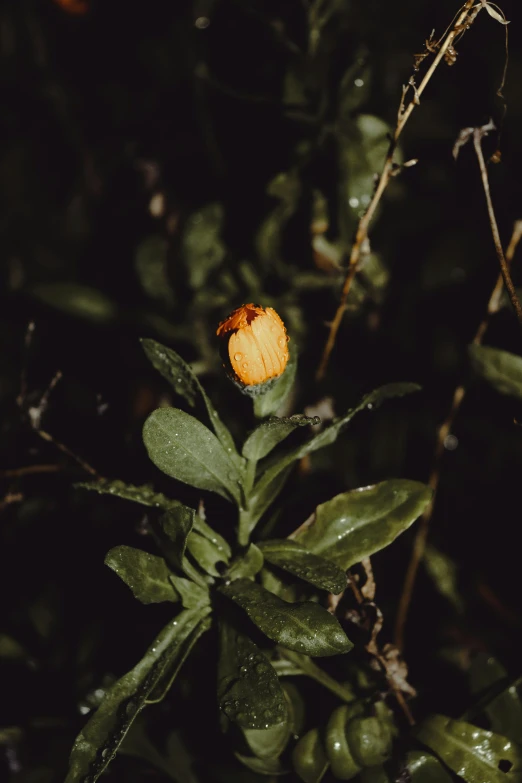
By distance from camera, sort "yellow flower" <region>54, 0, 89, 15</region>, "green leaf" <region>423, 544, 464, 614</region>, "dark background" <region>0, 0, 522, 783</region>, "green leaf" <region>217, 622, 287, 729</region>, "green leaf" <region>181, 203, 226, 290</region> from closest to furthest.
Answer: "green leaf" <region>217, 622, 287, 729</region> → "dark background" <region>0, 0, 522, 783</region> → "green leaf" <region>423, 544, 464, 614</region> → "green leaf" <region>181, 203, 226, 290</region> → "yellow flower" <region>54, 0, 89, 15</region>

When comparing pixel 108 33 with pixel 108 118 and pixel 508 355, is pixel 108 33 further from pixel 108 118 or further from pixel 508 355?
pixel 508 355

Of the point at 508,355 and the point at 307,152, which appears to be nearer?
the point at 508,355

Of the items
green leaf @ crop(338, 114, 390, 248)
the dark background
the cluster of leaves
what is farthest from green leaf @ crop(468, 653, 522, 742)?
green leaf @ crop(338, 114, 390, 248)

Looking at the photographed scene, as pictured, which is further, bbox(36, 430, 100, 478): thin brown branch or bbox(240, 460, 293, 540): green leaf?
bbox(36, 430, 100, 478): thin brown branch

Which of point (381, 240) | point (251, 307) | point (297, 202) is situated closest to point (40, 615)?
point (251, 307)

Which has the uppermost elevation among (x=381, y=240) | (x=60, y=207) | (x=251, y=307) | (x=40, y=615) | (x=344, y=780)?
(x=251, y=307)

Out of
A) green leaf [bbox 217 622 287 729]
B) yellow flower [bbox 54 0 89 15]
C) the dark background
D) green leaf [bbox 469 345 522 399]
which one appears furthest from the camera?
yellow flower [bbox 54 0 89 15]

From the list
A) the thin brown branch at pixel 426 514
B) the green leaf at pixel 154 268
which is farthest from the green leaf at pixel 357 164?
the green leaf at pixel 154 268

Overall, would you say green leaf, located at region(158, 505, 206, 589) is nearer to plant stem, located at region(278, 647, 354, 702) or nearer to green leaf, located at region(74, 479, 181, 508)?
green leaf, located at region(74, 479, 181, 508)
